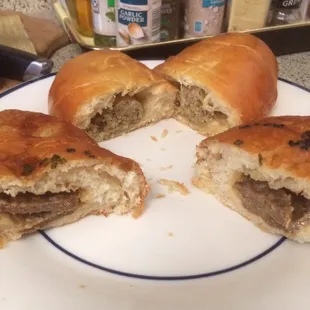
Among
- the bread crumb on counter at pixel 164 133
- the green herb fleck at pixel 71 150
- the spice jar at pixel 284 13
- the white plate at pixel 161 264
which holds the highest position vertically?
the green herb fleck at pixel 71 150

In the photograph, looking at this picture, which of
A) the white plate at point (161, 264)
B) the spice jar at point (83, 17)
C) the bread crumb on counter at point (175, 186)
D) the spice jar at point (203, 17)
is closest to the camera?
the white plate at point (161, 264)

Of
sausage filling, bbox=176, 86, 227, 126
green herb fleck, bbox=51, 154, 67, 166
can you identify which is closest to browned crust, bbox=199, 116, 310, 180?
sausage filling, bbox=176, 86, 227, 126

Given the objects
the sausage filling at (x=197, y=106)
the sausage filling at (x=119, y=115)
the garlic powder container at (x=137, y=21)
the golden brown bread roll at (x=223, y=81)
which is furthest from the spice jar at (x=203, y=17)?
the sausage filling at (x=119, y=115)

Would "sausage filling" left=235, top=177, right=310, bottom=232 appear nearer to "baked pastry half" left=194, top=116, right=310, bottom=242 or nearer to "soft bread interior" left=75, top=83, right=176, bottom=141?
"baked pastry half" left=194, top=116, right=310, bottom=242

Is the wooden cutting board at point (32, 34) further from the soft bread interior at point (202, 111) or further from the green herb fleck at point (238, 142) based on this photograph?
the green herb fleck at point (238, 142)

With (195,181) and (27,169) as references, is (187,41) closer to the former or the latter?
(195,181)

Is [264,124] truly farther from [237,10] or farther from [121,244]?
[237,10]
